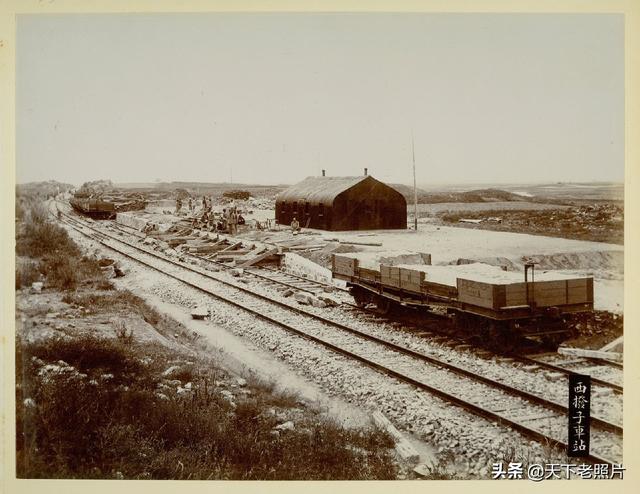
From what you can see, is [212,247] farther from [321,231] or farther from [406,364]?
[406,364]

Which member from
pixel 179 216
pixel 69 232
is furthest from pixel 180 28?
pixel 69 232

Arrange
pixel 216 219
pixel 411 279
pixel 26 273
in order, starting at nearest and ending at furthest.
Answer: pixel 411 279 → pixel 26 273 → pixel 216 219

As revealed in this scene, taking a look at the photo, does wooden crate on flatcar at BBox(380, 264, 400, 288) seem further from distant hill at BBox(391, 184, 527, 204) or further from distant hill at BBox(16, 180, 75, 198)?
distant hill at BBox(16, 180, 75, 198)

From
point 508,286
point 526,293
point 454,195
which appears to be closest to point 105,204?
point 454,195

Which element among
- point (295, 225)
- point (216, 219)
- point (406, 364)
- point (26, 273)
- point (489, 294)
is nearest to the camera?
point (489, 294)

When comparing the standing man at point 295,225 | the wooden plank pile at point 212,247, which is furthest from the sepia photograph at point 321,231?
the wooden plank pile at point 212,247

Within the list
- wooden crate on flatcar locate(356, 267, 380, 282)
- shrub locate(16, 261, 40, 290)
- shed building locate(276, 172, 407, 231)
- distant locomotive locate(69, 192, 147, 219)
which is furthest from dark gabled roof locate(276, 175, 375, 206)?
shrub locate(16, 261, 40, 290)

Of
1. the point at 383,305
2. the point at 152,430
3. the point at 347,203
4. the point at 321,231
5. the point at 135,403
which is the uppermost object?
the point at 347,203
